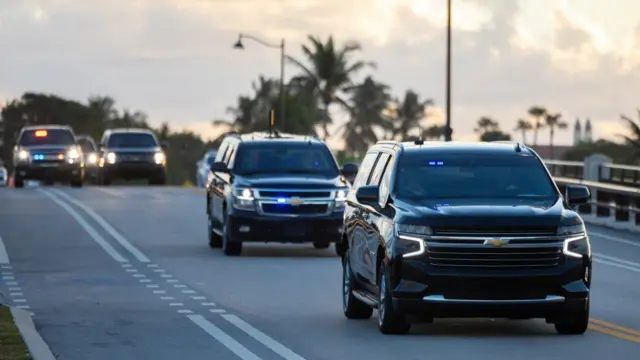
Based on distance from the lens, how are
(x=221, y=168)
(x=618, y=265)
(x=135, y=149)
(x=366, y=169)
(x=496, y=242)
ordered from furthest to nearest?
(x=135, y=149) < (x=221, y=168) < (x=618, y=265) < (x=366, y=169) < (x=496, y=242)

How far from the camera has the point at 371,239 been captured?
662 inches

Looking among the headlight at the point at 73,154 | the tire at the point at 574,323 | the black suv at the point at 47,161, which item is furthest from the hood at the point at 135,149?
the tire at the point at 574,323

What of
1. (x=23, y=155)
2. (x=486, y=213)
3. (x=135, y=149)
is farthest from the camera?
(x=135, y=149)

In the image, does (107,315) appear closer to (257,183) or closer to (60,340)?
(60,340)

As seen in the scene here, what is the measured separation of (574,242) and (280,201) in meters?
13.0

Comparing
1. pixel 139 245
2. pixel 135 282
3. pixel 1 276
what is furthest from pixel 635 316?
pixel 139 245

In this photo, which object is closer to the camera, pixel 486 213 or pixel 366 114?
pixel 486 213

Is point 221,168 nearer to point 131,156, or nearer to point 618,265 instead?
point 618,265

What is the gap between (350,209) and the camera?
18328 mm

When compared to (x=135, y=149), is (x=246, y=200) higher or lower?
higher

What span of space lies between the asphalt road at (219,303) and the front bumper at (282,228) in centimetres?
31

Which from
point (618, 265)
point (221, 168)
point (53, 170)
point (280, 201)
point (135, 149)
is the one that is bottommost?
point (53, 170)

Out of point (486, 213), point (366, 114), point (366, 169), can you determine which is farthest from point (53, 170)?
point (366, 114)

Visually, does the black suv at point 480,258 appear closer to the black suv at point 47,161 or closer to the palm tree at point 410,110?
the black suv at point 47,161
